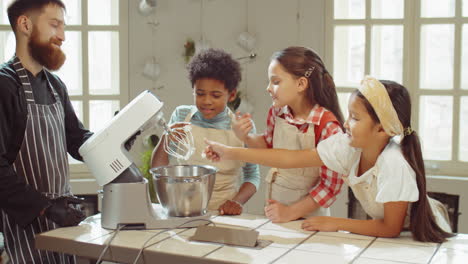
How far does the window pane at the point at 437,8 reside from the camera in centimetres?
383

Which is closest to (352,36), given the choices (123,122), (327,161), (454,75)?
(454,75)

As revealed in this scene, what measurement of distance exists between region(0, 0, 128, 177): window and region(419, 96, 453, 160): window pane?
6.56 ft

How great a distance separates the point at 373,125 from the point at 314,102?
16.7 inches

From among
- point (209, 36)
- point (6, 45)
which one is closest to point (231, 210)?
point (209, 36)

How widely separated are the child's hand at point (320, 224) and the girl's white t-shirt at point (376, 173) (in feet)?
0.49

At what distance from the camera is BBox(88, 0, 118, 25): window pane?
409cm

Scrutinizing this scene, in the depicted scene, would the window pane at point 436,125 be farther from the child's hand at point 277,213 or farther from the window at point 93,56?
the child's hand at point 277,213

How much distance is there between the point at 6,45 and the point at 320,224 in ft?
9.39

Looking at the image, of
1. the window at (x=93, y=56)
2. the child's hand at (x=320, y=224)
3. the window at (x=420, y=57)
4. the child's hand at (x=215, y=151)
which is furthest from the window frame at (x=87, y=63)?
the child's hand at (x=320, y=224)

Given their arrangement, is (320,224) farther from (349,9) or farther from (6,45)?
(6,45)

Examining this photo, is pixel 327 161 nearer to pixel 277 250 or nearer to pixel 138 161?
pixel 277 250

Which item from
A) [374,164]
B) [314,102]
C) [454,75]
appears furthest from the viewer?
[454,75]

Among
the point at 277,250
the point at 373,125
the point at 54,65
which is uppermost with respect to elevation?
the point at 54,65

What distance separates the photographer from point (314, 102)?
2.30 metres
